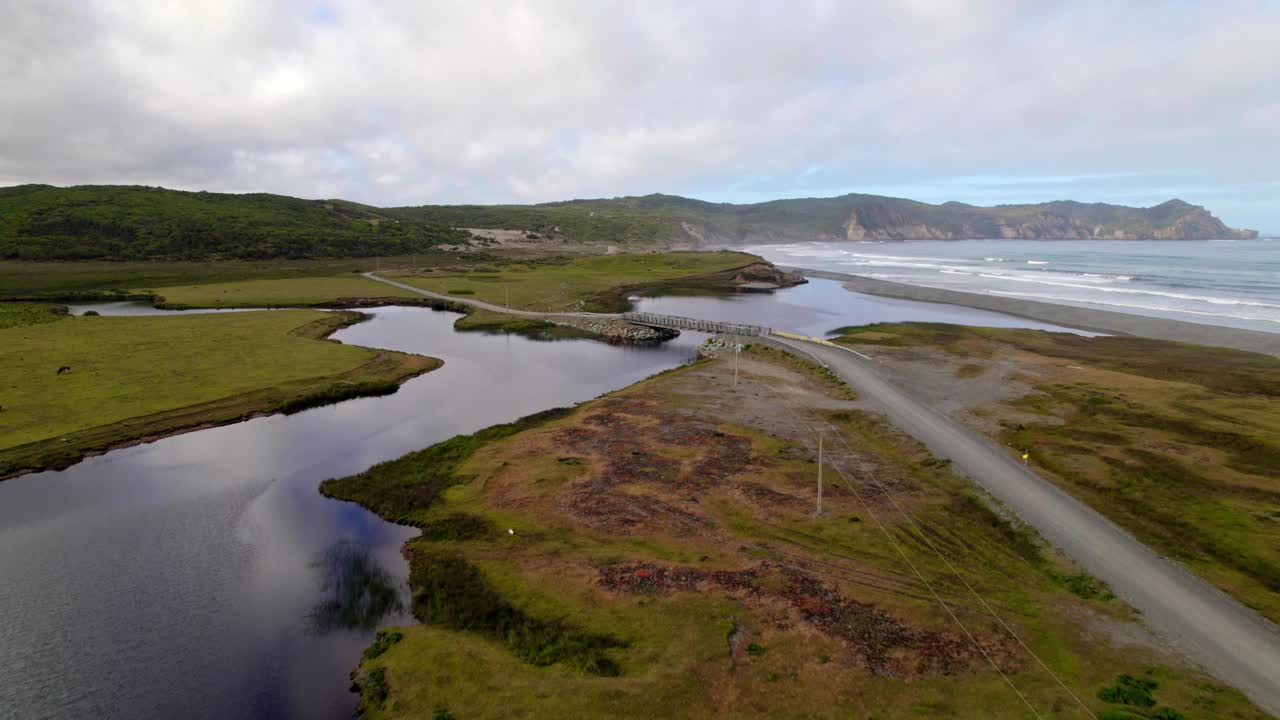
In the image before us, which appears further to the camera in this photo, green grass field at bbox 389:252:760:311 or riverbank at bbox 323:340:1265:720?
green grass field at bbox 389:252:760:311

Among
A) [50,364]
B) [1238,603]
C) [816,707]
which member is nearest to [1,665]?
[816,707]

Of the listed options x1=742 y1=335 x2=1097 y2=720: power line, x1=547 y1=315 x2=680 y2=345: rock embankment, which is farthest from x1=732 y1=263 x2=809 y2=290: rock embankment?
x1=742 y1=335 x2=1097 y2=720: power line

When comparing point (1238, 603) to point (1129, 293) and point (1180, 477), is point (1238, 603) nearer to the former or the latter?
point (1180, 477)

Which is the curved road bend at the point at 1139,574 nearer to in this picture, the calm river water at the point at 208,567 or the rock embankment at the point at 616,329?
the calm river water at the point at 208,567

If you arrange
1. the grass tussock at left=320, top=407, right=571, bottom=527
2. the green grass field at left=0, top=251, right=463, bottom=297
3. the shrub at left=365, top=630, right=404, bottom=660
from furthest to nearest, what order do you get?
the green grass field at left=0, top=251, right=463, bottom=297, the grass tussock at left=320, top=407, right=571, bottom=527, the shrub at left=365, top=630, right=404, bottom=660

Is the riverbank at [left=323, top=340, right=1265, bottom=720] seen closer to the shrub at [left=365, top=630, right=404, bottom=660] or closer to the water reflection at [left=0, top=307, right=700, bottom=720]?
the shrub at [left=365, top=630, right=404, bottom=660]

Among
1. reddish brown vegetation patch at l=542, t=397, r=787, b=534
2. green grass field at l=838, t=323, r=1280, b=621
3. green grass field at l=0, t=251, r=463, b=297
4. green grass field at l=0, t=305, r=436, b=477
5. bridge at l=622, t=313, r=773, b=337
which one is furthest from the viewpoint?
green grass field at l=0, t=251, r=463, b=297
